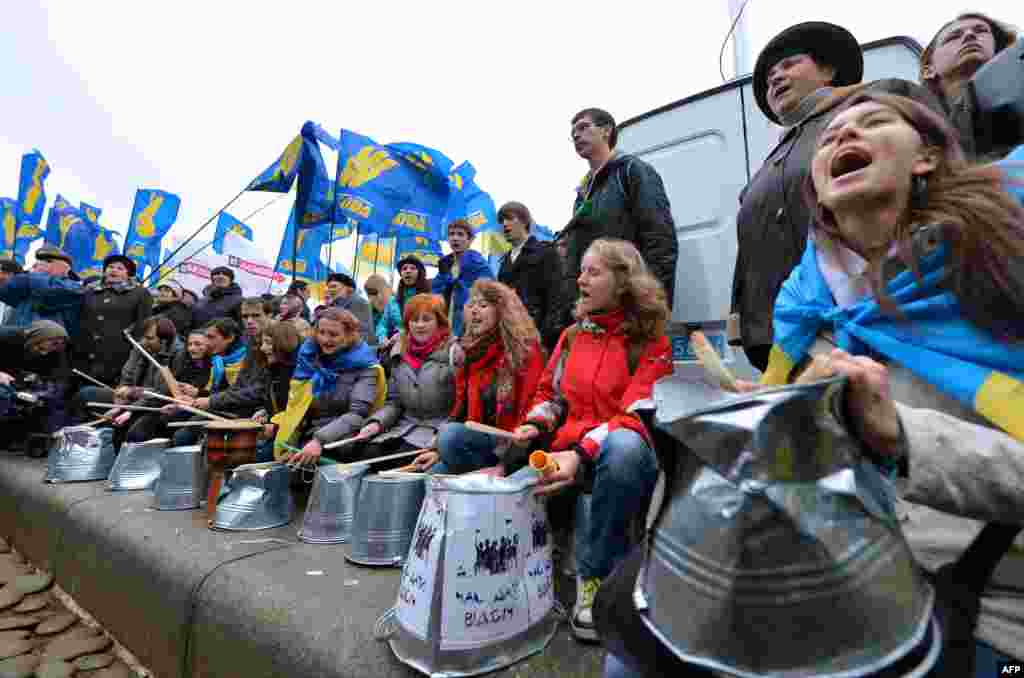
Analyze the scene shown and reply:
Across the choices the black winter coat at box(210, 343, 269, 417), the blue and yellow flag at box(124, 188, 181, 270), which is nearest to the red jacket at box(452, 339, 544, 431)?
the black winter coat at box(210, 343, 269, 417)

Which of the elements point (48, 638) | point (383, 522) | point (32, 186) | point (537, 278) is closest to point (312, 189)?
point (537, 278)

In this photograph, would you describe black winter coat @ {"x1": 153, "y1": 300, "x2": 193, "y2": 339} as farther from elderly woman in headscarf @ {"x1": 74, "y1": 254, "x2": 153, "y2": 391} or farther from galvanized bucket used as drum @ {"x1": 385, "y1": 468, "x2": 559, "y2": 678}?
galvanized bucket used as drum @ {"x1": 385, "y1": 468, "x2": 559, "y2": 678}

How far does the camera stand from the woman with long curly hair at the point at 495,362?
244cm

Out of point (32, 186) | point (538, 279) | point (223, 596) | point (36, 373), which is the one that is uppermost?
point (32, 186)

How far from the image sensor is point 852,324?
888 mm

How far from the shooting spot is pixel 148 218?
988 centimetres

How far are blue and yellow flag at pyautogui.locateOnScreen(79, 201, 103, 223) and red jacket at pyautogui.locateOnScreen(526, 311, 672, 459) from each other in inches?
636

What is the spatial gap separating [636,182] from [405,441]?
76.0 inches

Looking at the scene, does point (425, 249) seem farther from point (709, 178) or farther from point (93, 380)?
point (709, 178)

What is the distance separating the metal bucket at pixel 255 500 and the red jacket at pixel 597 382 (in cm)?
153

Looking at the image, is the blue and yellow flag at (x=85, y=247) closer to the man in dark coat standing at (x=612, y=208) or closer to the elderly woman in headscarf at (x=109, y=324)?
the elderly woman in headscarf at (x=109, y=324)

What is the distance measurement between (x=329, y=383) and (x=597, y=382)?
207 cm

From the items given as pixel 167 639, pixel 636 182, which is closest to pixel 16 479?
pixel 167 639

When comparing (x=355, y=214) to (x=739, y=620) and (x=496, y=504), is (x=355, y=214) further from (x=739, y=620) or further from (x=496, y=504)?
(x=739, y=620)
